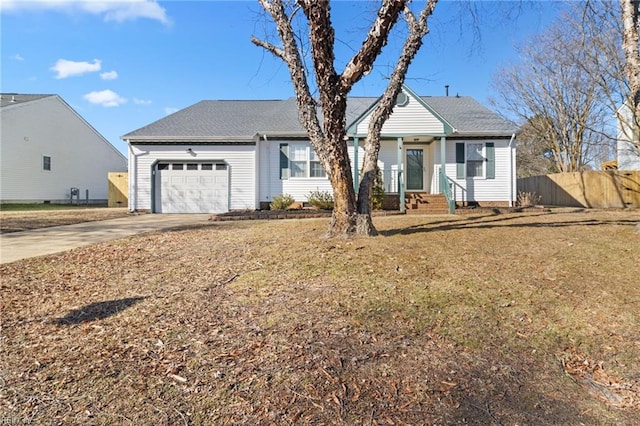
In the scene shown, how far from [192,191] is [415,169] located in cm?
972

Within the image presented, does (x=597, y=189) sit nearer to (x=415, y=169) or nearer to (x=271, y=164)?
(x=415, y=169)

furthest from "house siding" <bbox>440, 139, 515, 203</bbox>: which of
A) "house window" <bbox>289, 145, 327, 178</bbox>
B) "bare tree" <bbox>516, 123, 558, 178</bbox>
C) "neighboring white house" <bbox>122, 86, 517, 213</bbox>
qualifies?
"bare tree" <bbox>516, 123, 558, 178</bbox>

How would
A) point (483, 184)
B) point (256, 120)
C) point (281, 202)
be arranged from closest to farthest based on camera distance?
point (281, 202) < point (483, 184) < point (256, 120)

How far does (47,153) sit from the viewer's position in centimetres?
2306

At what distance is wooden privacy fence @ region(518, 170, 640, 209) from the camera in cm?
1645

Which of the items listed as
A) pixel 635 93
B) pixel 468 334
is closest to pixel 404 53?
pixel 635 93

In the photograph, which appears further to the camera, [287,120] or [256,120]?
[256,120]

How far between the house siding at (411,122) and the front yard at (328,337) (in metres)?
8.57

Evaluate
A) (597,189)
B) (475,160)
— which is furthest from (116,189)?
(597,189)

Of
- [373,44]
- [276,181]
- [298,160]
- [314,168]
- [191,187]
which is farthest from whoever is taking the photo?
[191,187]

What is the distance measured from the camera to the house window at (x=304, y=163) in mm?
15258

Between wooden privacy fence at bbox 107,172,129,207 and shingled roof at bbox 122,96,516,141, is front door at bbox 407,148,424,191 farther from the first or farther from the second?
wooden privacy fence at bbox 107,172,129,207

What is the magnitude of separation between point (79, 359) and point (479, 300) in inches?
152

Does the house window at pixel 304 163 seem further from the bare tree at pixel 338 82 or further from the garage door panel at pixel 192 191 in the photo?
the bare tree at pixel 338 82
